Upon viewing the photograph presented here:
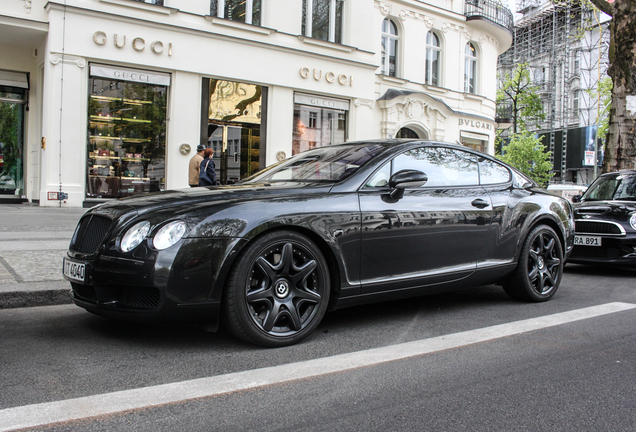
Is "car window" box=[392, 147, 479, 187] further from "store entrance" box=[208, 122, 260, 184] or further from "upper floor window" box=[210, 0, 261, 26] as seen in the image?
"upper floor window" box=[210, 0, 261, 26]

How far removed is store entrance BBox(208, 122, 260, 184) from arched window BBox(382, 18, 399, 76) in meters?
6.11

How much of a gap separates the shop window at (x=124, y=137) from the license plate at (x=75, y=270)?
10699mm

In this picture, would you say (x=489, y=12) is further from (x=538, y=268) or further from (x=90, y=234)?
(x=90, y=234)

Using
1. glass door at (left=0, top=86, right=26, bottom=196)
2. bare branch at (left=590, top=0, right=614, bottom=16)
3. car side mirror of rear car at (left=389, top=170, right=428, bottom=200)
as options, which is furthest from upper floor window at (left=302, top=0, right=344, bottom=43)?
car side mirror of rear car at (left=389, top=170, right=428, bottom=200)

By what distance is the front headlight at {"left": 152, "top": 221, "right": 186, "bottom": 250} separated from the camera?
10.8ft

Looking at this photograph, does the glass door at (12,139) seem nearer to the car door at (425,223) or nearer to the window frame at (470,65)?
the car door at (425,223)

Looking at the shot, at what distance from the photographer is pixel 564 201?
19.2ft

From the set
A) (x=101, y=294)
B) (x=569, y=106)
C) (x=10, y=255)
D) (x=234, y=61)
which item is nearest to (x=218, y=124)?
(x=234, y=61)

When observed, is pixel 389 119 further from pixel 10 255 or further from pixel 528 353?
pixel 528 353

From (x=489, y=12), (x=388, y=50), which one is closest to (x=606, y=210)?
(x=388, y=50)

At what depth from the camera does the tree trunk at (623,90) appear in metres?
12.7

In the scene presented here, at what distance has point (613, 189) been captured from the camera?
8773 millimetres

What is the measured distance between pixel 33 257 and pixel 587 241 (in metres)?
6.99

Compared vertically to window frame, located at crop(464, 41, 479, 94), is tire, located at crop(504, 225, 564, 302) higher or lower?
lower
